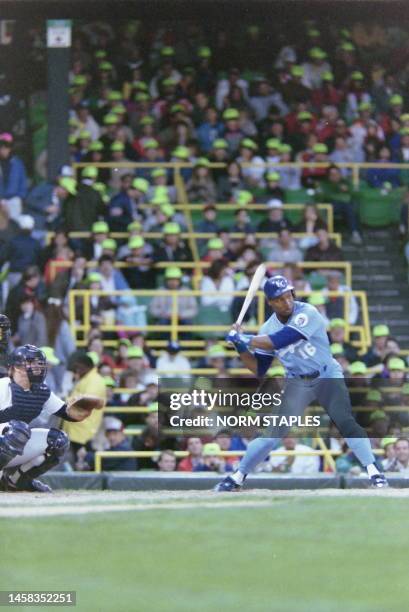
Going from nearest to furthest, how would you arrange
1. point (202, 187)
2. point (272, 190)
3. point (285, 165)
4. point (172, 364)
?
point (172, 364), point (272, 190), point (202, 187), point (285, 165)

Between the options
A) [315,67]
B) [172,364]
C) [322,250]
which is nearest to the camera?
[172,364]

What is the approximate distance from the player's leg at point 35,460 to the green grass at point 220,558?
1016mm

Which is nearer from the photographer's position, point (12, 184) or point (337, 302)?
point (337, 302)

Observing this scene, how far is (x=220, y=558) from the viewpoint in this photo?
8.77 meters

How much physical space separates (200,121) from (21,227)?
9.54ft

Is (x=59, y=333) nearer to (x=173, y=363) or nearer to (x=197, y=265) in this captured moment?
(x=173, y=363)

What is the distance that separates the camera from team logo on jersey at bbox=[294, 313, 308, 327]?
35.6 feet

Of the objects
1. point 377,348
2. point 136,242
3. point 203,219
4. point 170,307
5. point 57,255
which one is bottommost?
point 377,348

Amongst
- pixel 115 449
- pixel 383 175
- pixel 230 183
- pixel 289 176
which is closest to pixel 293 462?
pixel 115 449

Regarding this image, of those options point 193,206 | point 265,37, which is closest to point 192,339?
point 193,206

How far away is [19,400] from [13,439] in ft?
1.21

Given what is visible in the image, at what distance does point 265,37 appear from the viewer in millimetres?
20078

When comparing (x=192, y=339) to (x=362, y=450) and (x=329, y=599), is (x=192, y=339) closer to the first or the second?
(x=362, y=450)

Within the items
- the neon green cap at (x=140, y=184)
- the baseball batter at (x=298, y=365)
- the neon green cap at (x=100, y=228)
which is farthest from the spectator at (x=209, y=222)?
the baseball batter at (x=298, y=365)
